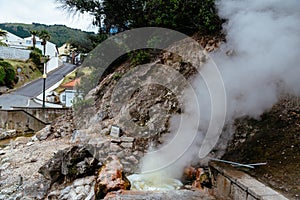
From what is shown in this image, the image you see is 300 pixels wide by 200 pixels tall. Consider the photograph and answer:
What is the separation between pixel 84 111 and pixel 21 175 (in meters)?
2.54

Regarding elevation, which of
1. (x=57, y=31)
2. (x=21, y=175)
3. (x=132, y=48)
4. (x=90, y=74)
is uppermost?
(x=57, y=31)

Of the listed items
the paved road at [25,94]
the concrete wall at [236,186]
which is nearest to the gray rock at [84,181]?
the concrete wall at [236,186]

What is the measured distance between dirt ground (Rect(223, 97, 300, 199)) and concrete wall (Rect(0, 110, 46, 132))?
29.2 feet

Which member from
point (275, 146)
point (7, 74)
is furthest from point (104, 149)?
point (7, 74)

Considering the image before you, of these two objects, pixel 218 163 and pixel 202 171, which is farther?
pixel 202 171

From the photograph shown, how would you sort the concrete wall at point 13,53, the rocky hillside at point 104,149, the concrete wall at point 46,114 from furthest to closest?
the concrete wall at point 13,53 → the concrete wall at point 46,114 → the rocky hillside at point 104,149

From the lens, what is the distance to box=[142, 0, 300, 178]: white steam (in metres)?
3.25

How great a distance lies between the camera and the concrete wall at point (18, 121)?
31.1 ft

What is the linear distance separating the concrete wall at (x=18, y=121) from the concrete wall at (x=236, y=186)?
8.91 m

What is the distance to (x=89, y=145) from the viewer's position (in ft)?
13.5

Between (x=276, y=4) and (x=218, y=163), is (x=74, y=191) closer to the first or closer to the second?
(x=218, y=163)

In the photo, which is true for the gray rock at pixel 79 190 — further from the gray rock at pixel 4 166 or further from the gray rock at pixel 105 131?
the gray rock at pixel 4 166

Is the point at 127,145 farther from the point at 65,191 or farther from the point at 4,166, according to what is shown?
the point at 4,166

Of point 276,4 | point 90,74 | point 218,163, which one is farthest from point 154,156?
point 90,74
